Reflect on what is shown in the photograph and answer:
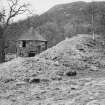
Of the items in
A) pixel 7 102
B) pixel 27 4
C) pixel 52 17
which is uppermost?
pixel 52 17

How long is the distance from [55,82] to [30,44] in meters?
24.1

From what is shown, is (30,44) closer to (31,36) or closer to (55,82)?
(31,36)

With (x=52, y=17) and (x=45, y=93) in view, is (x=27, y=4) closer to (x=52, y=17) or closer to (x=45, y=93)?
(x=45, y=93)

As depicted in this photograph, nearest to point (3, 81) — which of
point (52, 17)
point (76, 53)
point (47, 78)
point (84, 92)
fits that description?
point (47, 78)

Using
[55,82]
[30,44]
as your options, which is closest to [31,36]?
[30,44]

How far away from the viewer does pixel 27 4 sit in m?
30.3

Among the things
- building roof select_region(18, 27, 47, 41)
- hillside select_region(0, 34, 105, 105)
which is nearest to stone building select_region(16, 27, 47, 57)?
building roof select_region(18, 27, 47, 41)

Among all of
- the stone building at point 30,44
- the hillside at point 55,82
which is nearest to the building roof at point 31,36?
the stone building at point 30,44

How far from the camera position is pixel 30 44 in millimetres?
33969

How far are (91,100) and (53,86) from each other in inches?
124

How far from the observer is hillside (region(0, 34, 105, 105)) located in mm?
7371

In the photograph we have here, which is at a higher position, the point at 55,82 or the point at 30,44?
the point at 30,44

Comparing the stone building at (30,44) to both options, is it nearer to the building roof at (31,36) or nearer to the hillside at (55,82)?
the building roof at (31,36)

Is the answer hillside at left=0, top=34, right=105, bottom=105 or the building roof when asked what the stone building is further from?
hillside at left=0, top=34, right=105, bottom=105
